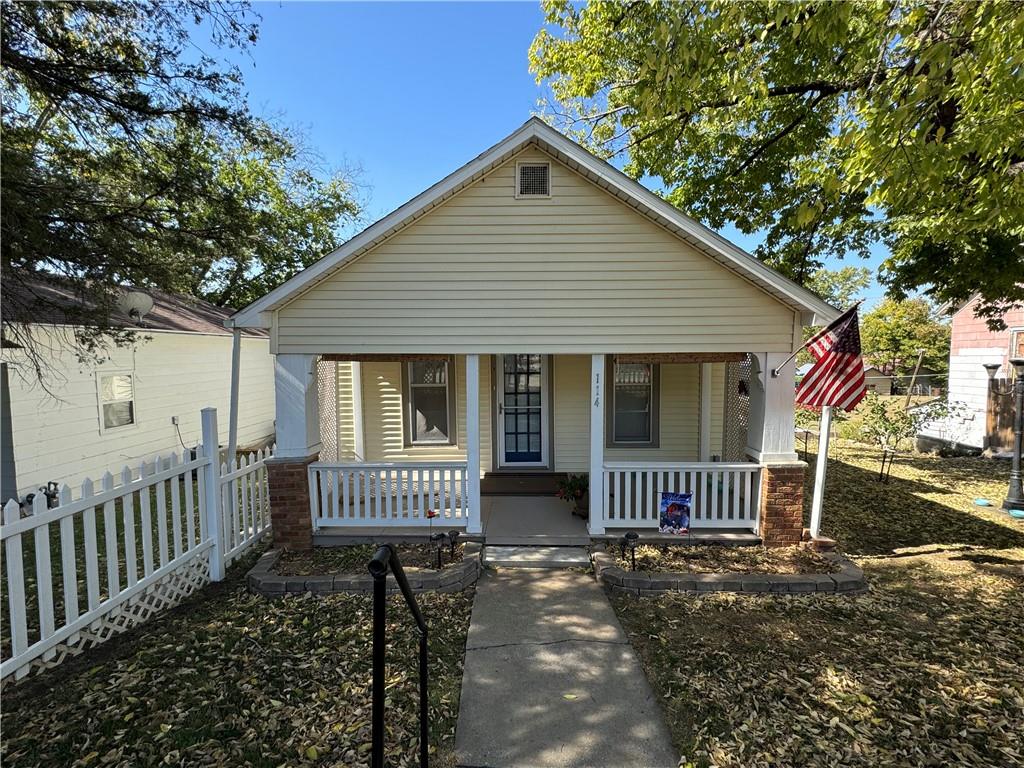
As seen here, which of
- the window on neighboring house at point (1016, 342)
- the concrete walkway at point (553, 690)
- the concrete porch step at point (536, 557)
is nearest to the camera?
the concrete walkway at point (553, 690)

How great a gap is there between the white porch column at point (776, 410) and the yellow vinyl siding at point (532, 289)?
0.77 feet

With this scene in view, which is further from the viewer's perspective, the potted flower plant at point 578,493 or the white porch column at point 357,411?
the white porch column at point 357,411

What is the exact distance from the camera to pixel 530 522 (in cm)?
656

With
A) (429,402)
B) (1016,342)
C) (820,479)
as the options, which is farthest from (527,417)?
(1016,342)

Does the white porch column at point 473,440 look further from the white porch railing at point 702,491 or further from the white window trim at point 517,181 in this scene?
the white window trim at point 517,181

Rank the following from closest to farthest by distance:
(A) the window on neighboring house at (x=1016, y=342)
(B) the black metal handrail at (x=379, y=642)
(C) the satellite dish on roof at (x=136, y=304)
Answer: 1. (B) the black metal handrail at (x=379, y=642)
2. (C) the satellite dish on roof at (x=136, y=304)
3. (A) the window on neighboring house at (x=1016, y=342)

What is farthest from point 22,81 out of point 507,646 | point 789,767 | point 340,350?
point 789,767

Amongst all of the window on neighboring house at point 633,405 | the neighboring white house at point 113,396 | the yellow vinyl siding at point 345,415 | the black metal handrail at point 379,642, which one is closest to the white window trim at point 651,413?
the window on neighboring house at point 633,405

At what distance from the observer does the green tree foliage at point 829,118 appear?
420 cm

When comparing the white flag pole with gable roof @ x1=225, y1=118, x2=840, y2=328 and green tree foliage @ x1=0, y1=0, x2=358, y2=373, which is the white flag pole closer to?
gable roof @ x1=225, y1=118, x2=840, y2=328

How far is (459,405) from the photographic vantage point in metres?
7.93

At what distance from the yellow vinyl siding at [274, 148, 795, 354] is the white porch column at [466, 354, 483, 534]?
287 mm

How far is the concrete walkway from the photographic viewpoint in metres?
2.91

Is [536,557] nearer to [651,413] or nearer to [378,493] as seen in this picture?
[378,493]
